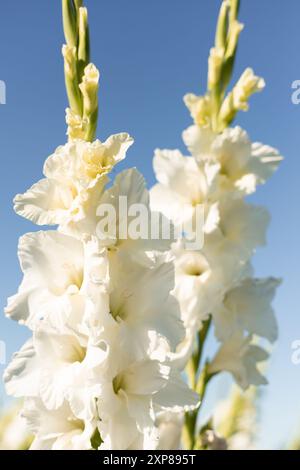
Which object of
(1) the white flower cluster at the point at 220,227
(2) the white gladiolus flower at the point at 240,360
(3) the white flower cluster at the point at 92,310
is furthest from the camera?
(2) the white gladiolus flower at the point at 240,360

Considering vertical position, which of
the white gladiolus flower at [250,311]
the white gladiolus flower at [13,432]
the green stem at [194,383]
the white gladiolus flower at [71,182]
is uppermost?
the white gladiolus flower at [71,182]

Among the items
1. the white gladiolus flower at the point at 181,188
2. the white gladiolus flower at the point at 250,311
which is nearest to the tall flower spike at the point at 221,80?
the white gladiolus flower at the point at 181,188

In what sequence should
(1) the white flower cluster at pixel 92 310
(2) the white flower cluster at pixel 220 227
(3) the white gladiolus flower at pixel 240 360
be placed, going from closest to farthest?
(1) the white flower cluster at pixel 92 310 < (2) the white flower cluster at pixel 220 227 < (3) the white gladiolus flower at pixel 240 360

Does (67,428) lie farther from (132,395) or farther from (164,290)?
(164,290)

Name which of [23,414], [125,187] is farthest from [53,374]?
[125,187]

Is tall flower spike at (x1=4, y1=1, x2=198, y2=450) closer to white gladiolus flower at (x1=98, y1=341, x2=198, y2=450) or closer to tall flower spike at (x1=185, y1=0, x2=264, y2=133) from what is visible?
white gladiolus flower at (x1=98, y1=341, x2=198, y2=450)

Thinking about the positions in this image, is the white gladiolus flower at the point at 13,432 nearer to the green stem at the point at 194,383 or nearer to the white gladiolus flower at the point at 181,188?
the green stem at the point at 194,383
